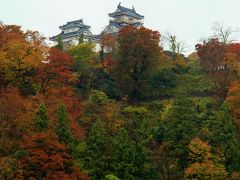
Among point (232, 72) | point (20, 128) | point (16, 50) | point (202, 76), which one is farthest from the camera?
point (202, 76)

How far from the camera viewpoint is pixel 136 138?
32031 millimetres

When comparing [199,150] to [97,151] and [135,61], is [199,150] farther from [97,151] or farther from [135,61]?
[135,61]

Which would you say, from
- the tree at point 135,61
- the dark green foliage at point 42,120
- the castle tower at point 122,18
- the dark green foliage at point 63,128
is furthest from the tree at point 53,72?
the castle tower at point 122,18

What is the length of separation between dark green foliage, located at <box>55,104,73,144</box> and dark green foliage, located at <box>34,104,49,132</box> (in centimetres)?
69

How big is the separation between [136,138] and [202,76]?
1710 cm

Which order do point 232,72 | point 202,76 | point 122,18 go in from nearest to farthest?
point 232,72
point 202,76
point 122,18

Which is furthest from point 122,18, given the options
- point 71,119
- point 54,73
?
point 71,119

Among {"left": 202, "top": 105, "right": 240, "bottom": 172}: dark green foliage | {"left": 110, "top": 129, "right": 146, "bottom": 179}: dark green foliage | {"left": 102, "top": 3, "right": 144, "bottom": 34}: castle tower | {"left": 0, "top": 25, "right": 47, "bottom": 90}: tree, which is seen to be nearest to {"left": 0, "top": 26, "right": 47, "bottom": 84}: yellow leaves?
{"left": 0, "top": 25, "right": 47, "bottom": 90}: tree

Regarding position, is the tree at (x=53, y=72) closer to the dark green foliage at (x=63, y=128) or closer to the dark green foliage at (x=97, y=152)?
the dark green foliage at (x=63, y=128)

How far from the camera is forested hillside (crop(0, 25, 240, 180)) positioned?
1088 inches

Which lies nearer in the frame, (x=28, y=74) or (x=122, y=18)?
(x=28, y=74)

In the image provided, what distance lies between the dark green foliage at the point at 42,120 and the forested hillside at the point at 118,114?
57 millimetres

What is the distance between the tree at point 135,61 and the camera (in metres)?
40.6

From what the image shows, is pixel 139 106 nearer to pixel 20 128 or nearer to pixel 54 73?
pixel 54 73
